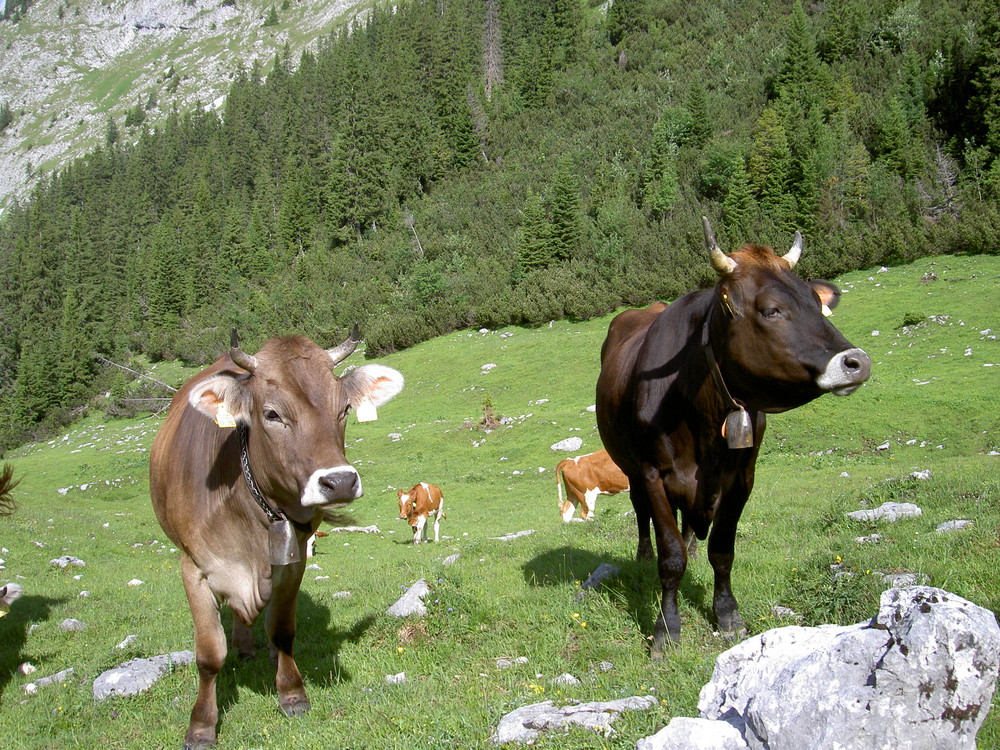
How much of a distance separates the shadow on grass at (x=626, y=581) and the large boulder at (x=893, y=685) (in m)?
2.86

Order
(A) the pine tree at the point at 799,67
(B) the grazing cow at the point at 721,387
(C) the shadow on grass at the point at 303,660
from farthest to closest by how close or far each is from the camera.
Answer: (A) the pine tree at the point at 799,67
(C) the shadow on grass at the point at 303,660
(B) the grazing cow at the point at 721,387

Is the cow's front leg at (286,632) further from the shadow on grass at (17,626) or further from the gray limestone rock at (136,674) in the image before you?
the shadow on grass at (17,626)

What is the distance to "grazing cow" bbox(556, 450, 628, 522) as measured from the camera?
15078 mm

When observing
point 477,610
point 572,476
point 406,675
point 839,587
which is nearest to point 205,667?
point 406,675

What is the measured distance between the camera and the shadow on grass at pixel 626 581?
19.1 ft

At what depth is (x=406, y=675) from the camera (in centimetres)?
535

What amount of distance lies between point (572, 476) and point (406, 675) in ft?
33.6

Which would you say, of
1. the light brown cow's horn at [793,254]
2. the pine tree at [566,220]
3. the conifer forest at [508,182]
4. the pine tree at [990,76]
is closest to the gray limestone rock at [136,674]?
the light brown cow's horn at [793,254]

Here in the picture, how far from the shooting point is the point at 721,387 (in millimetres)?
4723

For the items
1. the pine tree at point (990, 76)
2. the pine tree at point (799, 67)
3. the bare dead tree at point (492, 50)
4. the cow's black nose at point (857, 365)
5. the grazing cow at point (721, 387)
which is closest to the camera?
the cow's black nose at point (857, 365)

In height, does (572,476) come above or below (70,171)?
below

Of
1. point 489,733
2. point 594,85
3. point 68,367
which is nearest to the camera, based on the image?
point 489,733

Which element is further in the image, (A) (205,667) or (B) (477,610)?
(B) (477,610)

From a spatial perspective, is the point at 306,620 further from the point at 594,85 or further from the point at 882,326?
the point at 594,85
